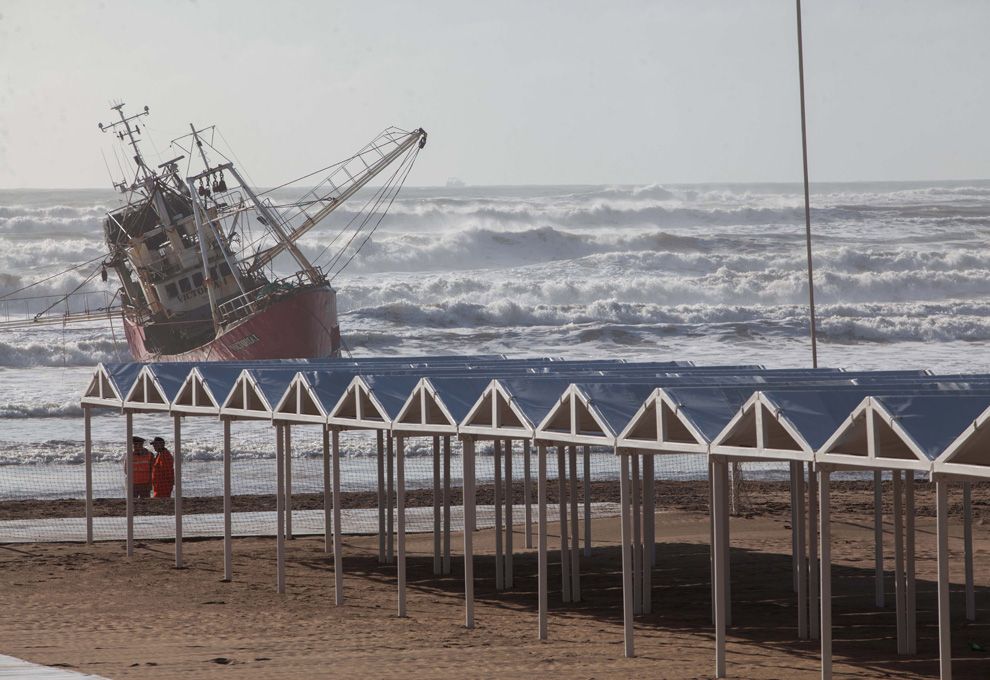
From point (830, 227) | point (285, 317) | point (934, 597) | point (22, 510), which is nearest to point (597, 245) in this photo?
point (830, 227)

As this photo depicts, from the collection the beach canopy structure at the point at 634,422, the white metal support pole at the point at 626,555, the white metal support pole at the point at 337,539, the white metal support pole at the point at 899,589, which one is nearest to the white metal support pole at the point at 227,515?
the beach canopy structure at the point at 634,422

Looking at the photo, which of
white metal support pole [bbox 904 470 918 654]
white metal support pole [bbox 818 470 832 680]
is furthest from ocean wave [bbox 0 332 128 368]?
white metal support pole [bbox 818 470 832 680]

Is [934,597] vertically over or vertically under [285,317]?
under

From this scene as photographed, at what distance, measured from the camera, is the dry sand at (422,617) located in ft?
42.2

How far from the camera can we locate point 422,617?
51.2 ft

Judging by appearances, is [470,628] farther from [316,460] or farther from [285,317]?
[285,317]

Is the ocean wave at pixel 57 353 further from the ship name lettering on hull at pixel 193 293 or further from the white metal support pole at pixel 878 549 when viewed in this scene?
the white metal support pole at pixel 878 549

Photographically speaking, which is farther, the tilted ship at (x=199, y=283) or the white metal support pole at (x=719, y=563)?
the tilted ship at (x=199, y=283)

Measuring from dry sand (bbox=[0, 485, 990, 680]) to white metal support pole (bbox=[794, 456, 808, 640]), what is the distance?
0.78 feet

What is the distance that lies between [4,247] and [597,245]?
37.2 m

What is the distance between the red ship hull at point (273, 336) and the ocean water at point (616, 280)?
3759 millimetres

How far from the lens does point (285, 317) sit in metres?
54.2

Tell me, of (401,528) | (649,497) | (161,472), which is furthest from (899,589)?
(161,472)

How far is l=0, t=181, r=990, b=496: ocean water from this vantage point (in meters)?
71.2
